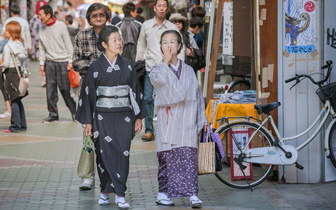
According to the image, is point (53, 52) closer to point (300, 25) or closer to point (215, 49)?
point (215, 49)

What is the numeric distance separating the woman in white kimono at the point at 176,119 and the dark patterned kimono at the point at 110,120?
1.02 feet

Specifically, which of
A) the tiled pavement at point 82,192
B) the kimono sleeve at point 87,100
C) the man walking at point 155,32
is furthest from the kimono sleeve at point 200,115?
the man walking at point 155,32

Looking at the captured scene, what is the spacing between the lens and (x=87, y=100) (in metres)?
6.53

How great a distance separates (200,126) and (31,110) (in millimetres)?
9012

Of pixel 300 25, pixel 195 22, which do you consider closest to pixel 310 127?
pixel 300 25

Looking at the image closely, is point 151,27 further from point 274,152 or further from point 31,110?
point 31,110

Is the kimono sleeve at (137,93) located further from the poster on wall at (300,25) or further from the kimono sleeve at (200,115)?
the poster on wall at (300,25)

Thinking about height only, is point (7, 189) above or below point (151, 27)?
below

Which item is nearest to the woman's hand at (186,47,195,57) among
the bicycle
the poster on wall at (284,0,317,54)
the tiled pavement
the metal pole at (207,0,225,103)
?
the metal pole at (207,0,225,103)

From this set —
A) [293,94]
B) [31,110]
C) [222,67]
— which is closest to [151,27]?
[222,67]

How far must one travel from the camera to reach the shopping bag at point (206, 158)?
260 inches

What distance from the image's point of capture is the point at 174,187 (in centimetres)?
652

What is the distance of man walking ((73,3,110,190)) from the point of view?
7.28 m

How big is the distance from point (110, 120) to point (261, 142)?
1853 millimetres
